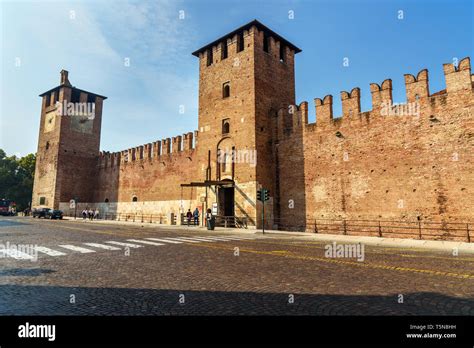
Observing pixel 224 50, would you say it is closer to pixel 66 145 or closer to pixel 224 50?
pixel 224 50

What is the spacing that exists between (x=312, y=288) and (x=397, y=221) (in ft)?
45.1

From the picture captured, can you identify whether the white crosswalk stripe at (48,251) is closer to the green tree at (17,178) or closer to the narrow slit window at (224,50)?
the narrow slit window at (224,50)

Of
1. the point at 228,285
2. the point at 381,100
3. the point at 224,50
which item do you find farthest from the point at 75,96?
the point at 228,285

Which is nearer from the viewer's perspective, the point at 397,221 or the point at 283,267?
the point at 283,267

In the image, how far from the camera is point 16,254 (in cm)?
864

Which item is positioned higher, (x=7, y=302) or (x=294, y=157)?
(x=294, y=157)

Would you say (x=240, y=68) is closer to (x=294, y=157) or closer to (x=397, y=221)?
(x=294, y=157)

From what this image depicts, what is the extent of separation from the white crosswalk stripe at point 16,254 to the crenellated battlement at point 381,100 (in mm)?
17829

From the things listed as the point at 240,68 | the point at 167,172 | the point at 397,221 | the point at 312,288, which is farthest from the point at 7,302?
the point at 167,172

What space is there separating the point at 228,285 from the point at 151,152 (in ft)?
102

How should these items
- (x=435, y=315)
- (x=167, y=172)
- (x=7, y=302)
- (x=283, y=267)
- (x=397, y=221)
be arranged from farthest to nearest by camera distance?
(x=167, y=172) → (x=397, y=221) → (x=283, y=267) → (x=7, y=302) → (x=435, y=315)

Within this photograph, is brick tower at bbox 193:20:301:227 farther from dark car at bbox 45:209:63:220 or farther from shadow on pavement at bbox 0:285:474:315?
dark car at bbox 45:209:63:220

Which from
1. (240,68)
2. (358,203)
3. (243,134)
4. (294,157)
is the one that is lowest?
(358,203)
